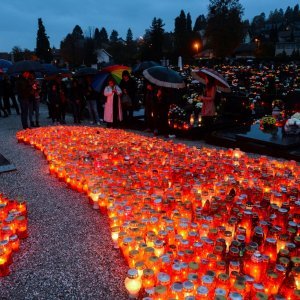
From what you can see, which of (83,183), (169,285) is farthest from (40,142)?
(169,285)

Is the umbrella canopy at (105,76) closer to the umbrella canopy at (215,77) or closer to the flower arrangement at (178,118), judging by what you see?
the flower arrangement at (178,118)

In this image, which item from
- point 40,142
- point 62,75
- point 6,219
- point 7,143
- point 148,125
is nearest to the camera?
point 6,219

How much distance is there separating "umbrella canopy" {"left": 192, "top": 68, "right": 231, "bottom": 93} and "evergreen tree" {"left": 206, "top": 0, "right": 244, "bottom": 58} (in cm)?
3266

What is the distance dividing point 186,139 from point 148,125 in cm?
146

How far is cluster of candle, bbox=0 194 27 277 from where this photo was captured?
10.8 feet

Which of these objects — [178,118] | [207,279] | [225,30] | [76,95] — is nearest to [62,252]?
[207,279]

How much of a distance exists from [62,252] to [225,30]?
130 ft

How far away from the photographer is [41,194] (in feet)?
17.5

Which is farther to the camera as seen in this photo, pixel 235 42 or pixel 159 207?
pixel 235 42

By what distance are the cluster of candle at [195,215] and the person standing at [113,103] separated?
3.50 meters

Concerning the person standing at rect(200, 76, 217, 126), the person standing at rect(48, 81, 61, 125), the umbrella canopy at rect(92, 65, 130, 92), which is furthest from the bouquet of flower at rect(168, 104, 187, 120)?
the person standing at rect(48, 81, 61, 125)

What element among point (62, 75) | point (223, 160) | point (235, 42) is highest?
point (235, 42)

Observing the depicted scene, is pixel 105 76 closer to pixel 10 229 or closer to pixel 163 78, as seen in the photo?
pixel 163 78

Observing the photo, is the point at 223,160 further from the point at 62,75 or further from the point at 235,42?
the point at 235,42
